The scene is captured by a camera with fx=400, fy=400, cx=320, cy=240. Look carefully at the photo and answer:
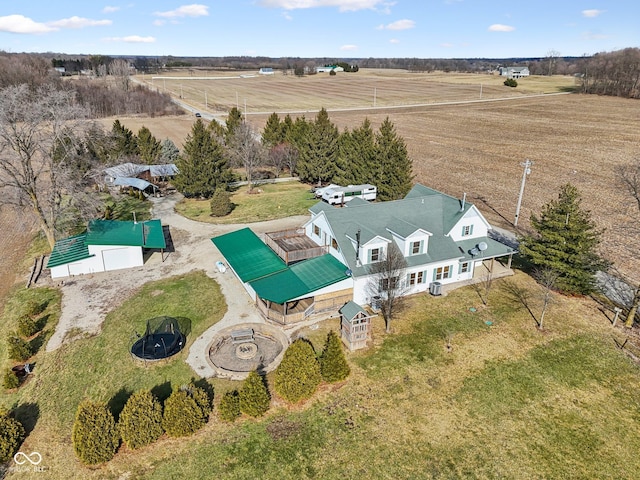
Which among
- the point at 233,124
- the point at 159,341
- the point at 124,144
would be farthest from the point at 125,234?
A: the point at 233,124

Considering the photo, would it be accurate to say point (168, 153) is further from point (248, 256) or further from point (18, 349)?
point (18, 349)

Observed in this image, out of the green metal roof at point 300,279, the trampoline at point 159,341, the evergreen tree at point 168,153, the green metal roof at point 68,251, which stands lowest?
the trampoline at point 159,341

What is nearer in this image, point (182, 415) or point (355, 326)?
point (182, 415)

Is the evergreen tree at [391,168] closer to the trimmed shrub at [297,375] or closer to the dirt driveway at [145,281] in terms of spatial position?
the dirt driveway at [145,281]

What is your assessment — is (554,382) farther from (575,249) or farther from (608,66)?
(608,66)

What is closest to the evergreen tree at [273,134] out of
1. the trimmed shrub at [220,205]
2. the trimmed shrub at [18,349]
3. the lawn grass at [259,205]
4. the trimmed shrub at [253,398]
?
the lawn grass at [259,205]

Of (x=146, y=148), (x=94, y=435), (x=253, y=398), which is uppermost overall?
(x=146, y=148)
